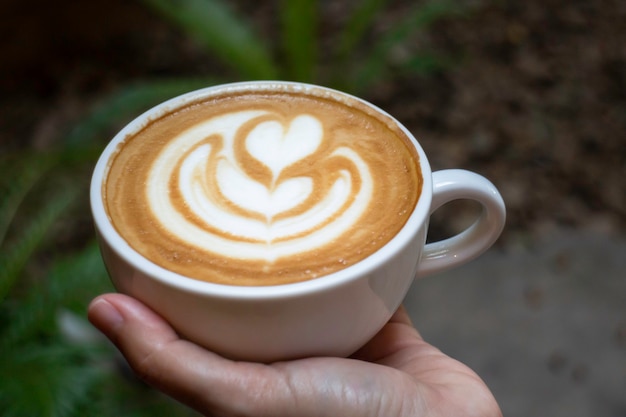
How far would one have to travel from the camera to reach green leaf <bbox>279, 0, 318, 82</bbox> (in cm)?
239

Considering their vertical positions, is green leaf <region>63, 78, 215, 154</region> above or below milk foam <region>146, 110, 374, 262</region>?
below

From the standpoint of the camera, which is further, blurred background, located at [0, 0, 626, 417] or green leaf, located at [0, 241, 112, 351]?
blurred background, located at [0, 0, 626, 417]

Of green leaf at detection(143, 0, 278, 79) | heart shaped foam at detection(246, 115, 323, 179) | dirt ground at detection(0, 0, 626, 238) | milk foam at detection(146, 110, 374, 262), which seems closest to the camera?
milk foam at detection(146, 110, 374, 262)

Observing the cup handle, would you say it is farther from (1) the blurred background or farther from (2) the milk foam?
(1) the blurred background

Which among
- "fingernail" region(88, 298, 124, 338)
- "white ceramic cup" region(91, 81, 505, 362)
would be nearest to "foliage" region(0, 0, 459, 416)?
"fingernail" region(88, 298, 124, 338)

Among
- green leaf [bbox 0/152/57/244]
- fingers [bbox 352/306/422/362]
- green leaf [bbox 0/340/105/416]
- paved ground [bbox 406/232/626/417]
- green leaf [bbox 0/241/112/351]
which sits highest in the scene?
green leaf [bbox 0/152/57/244]

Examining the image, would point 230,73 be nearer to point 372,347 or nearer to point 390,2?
point 390,2

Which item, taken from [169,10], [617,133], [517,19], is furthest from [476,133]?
[169,10]

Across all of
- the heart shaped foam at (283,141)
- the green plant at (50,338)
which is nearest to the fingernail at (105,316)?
the heart shaped foam at (283,141)

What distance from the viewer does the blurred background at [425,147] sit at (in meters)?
1.71

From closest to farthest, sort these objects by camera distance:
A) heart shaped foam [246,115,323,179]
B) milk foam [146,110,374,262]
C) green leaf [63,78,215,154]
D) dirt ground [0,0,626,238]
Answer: milk foam [146,110,374,262], heart shaped foam [246,115,323,179], green leaf [63,78,215,154], dirt ground [0,0,626,238]

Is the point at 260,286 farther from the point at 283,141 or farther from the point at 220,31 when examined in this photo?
the point at 220,31

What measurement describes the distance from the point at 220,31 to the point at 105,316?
174 cm

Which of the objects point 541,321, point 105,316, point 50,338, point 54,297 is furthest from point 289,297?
point 541,321
